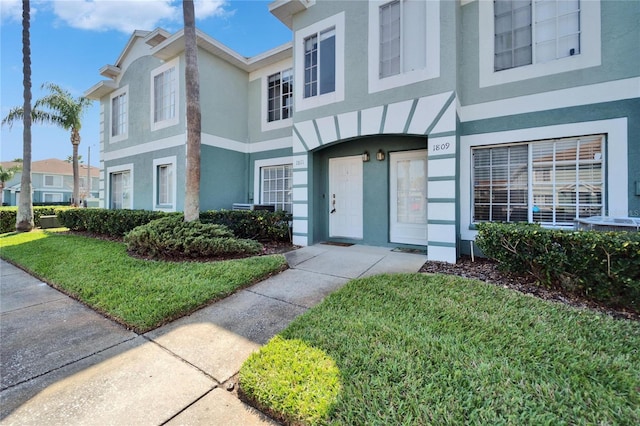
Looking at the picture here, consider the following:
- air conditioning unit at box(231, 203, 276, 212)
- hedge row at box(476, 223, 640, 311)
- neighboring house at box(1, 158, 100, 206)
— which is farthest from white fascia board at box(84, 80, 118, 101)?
neighboring house at box(1, 158, 100, 206)

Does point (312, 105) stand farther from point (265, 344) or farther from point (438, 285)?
point (265, 344)

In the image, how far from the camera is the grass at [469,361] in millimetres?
2018

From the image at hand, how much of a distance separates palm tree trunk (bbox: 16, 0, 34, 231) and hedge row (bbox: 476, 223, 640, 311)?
16.7 meters

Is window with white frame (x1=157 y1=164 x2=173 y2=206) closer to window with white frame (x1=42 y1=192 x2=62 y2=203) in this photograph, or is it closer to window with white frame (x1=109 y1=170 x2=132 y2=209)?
window with white frame (x1=109 y1=170 x2=132 y2=209)

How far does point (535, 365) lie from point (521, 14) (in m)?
7.24

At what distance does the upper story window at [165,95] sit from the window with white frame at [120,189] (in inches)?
120

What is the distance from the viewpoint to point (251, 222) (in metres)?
8.26

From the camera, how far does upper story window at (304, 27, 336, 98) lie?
7617mm

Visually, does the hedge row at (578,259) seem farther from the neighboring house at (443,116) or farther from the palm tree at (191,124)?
the palm tree at (191,124)

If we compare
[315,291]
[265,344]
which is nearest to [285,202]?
[315,291]

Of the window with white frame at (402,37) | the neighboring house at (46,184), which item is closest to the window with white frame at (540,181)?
the window with white frame at (402,37)

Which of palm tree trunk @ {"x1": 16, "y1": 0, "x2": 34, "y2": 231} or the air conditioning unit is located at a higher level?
palm tree trunk @ {"x1": 16, "y1": 0, "x2": 34, "y2": 231}

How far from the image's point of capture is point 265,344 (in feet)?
10.0

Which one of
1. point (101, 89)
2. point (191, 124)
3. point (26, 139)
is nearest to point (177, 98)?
point (191, 124)
